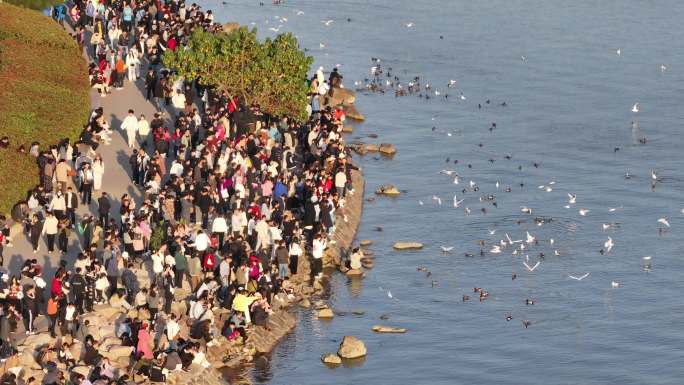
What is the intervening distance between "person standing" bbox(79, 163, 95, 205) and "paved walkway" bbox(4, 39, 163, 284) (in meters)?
0.35

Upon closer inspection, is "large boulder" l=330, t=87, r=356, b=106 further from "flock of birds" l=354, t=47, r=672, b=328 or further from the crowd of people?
the crowd of people

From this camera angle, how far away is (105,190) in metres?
62.2

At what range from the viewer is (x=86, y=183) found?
5984 centimetres

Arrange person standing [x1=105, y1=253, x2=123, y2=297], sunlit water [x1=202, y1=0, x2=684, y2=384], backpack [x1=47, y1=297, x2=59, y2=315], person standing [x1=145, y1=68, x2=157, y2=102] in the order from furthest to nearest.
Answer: person standing [x1=145, y1=68, x2=157, y2=102] < sunlit water [x1=202, y1=0, x2=684, y2=384] < person standing [x1=105, y1=253, x2=123, y2=297] < backpack [x1=47, y1=297, x2=59, y2=315]

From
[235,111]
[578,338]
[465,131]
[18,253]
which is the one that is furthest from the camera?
[465,131]

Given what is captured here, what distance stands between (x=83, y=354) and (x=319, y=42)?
222 feet

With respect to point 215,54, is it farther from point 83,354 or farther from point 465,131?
point 83,354

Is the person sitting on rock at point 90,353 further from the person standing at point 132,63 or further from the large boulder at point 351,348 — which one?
the person standing at point 132,63

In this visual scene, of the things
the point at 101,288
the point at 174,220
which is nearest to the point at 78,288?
the point at 101,288

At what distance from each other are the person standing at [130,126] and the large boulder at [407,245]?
12698 millimetres

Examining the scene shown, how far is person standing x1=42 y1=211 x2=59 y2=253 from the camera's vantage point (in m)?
55.5

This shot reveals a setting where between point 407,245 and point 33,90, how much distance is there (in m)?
18.2

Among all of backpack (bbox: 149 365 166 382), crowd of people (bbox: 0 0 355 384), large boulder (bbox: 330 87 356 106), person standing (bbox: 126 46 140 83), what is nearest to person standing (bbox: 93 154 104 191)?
crowd of people (bbox: 0 0 355 384)

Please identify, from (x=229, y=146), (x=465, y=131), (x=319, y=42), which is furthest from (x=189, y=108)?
(x=319, y=42)
